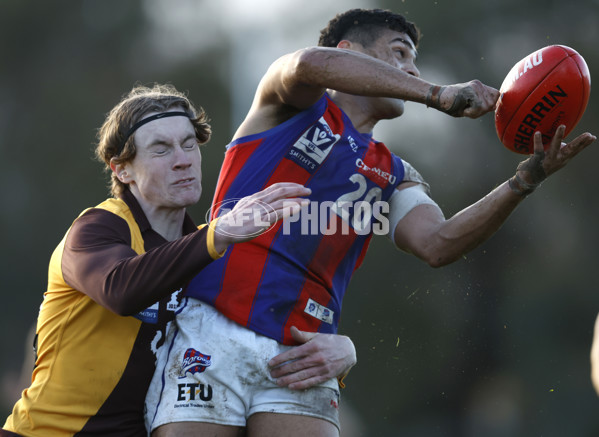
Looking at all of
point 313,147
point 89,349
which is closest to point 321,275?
point 313,147

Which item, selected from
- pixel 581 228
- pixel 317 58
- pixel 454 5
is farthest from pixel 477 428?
pixel 317 58

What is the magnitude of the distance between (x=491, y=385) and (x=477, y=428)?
82cm

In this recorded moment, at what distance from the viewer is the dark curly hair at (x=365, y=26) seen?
15.6 ft

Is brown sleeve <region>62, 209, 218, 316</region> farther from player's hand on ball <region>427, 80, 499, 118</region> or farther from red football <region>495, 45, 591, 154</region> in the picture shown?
red football <region>495, 45, 591, 154</region>

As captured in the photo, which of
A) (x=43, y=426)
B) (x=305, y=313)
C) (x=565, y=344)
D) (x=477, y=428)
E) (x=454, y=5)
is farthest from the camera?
(x=454, y=5)

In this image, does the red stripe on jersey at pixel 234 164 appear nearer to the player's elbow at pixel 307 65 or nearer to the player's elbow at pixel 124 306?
the player's elbow at pixel 307 65

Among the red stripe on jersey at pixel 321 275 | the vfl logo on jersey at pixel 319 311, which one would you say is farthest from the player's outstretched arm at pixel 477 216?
the vfl logo on jersey at pixel 319 311

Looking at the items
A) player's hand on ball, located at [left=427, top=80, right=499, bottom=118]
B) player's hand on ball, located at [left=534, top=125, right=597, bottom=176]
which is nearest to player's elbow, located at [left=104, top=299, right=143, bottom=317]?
player's hand on ball, located at [left=427, top=80, right=499, bottom=118]

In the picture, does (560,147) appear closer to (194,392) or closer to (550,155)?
(550,155)

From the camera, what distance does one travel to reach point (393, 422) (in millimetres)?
11727

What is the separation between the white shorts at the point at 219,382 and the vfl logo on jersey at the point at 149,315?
125mm

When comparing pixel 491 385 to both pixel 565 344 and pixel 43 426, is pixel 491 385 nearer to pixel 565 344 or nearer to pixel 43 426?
pixel 565 344

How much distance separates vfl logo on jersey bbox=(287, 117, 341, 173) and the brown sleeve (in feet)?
3.15

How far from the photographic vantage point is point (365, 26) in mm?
4801
